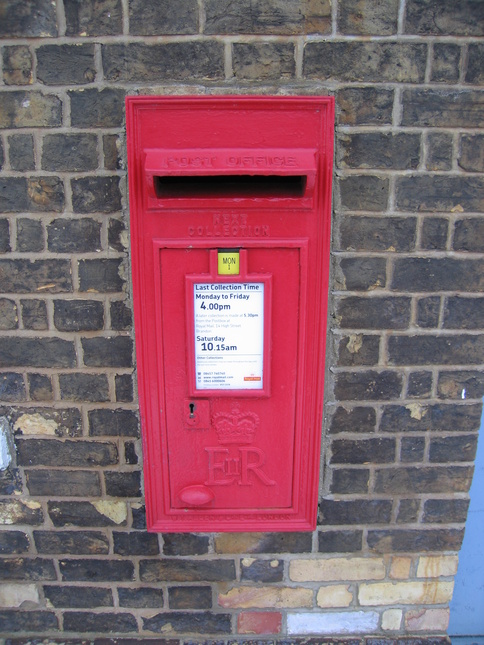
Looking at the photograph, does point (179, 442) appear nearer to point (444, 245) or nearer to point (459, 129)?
point (444, 245)

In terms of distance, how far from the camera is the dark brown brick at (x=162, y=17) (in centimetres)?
124

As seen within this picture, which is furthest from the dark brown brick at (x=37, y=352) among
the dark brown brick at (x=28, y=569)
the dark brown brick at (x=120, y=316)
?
the dark brown brick at (x=28, y=569)

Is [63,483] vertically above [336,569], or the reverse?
[63,483]

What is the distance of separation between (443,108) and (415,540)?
4.59 ft

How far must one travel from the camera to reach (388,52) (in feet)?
4.14

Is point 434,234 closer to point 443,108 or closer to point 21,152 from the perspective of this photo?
point 443,108

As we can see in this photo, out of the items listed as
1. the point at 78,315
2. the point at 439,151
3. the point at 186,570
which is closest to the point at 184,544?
the point at 186,570

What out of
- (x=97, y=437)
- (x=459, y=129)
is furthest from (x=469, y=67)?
(x=97, y=437)

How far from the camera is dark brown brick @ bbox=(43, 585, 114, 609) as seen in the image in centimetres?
163

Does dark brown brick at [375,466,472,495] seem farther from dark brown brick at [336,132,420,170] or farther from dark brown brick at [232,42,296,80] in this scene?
dark brown brick at [232,42,296,80]

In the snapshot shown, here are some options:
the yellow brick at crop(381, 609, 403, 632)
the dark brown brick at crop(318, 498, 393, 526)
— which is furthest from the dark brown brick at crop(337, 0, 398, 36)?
the yellow brick at crop(381, 609, 403, 632)

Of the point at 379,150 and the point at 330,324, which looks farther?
the point at 330,324

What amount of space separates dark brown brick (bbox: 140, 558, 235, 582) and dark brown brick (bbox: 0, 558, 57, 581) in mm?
328

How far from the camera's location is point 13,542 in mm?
1594
